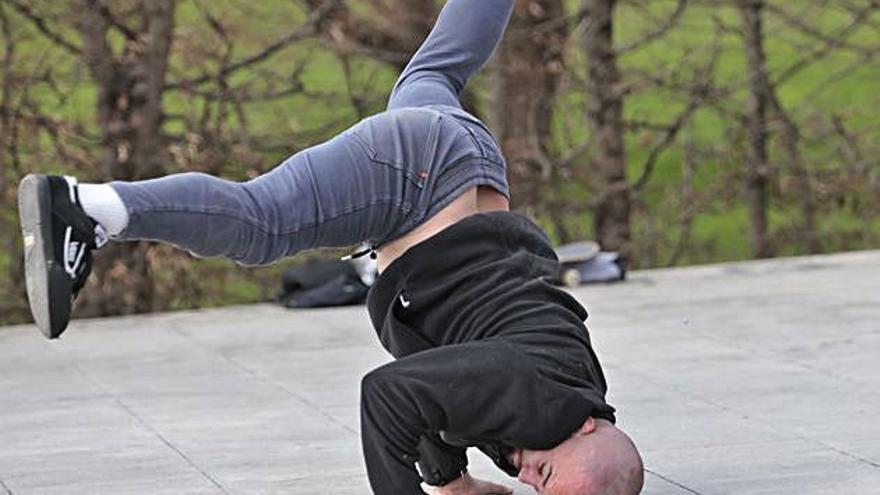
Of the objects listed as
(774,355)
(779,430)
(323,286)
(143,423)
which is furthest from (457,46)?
(323,286)

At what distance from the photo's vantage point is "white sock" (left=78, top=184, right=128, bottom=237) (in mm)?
4441

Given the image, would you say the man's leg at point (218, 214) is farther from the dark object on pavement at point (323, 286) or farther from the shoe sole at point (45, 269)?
the dark object on pavement at point (323, 286)

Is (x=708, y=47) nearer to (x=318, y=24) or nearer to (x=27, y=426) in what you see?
(x=318, y=24)

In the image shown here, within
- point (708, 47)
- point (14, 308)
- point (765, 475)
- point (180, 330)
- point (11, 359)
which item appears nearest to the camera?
point (765, 475)

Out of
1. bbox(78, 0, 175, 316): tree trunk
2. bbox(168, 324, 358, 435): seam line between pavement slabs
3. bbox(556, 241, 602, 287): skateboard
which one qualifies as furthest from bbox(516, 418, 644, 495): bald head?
bbox(78, 0, 175, 316): tree trunk

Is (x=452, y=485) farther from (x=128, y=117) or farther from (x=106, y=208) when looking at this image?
(x=128, y=117)

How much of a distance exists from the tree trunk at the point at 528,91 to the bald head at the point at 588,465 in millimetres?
6384

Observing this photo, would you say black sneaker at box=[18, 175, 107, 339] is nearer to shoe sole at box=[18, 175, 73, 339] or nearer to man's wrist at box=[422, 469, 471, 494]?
shoe sole at box=[18, 175, 73, 339]

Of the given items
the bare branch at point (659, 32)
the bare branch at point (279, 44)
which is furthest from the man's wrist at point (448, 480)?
the bare branch at point (659, 32)

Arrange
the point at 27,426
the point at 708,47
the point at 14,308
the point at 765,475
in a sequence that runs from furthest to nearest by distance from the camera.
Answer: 1. the point at 708,47
2. the point at 14,308
3. the point at 27,426
4. the point at 765,475

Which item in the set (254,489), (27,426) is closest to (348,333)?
(27,426)

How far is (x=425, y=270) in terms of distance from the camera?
16.0ft

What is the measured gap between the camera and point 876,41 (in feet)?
37.8

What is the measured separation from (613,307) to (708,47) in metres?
3.03
